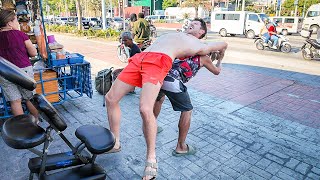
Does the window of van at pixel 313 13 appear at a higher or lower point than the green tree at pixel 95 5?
lower

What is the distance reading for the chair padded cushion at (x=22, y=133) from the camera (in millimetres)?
1955

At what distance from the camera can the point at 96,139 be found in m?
2.18

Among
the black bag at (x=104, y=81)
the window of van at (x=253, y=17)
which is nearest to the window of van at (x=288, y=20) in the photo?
the window of van at (x=253, y=17)

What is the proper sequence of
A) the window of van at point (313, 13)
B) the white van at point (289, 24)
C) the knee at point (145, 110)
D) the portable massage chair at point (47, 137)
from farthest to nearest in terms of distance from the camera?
the white van at point (289, 24), the window of van at point (313, 13), the knee at point (145, 110), the portable massage chair at point (47, 137)

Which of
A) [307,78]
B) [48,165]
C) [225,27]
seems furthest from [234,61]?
[225,27]

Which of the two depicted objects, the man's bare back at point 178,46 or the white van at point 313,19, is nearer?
the man's bare back at point 178,46

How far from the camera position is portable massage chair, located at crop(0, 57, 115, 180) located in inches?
72.8

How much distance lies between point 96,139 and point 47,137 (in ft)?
1.25

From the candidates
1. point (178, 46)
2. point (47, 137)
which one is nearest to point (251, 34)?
point (178, 46)

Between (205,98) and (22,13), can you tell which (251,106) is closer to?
(205,98)

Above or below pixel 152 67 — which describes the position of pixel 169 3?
above

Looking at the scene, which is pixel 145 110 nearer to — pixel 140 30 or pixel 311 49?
pixel 140 30

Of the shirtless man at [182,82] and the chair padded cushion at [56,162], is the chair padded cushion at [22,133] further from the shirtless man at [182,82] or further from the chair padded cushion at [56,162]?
the shirtless man at [182,82]

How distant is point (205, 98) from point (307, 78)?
3846mm
